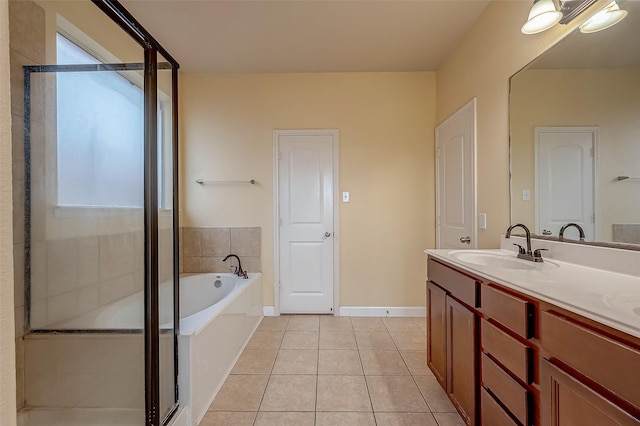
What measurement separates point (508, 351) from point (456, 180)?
5.73ft

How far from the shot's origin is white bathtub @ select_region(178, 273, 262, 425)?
58.2 inches

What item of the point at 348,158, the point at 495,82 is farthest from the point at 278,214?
the point at 495,82

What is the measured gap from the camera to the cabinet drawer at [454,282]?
1.31 metres

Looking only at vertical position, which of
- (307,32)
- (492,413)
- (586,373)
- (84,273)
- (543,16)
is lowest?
(492,413)

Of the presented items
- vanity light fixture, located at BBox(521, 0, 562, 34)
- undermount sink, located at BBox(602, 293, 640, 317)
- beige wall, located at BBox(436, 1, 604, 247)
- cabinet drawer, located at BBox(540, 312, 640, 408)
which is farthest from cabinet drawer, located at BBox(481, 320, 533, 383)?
vanity light fixture, located at BBox(521, 0, 562, 34)

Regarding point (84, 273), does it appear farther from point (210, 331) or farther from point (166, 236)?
point (210, 331)

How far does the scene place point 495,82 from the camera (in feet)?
6.28

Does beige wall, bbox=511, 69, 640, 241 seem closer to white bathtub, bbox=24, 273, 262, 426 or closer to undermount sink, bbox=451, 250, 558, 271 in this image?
undermount sink, bbox=451, 250, 558, 271

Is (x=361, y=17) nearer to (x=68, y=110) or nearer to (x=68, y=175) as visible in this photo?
(x=68, y=110)

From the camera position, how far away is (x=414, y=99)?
2.98 metres

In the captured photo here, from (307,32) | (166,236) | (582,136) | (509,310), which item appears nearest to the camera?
(509,310)

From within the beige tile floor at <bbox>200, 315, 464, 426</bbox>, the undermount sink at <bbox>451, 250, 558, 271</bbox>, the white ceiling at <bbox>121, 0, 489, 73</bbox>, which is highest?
the white ceiling at <bbox>121, 0, 489, 73</bbox>

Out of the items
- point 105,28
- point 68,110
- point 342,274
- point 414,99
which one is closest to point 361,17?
point 414,99

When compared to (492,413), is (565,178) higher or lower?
higher
